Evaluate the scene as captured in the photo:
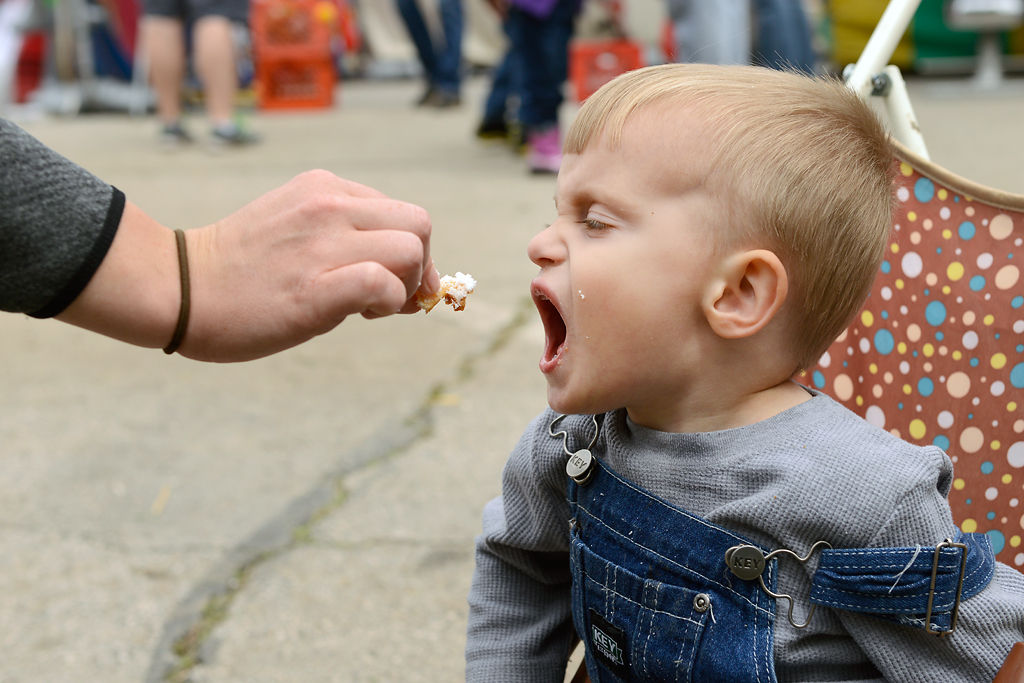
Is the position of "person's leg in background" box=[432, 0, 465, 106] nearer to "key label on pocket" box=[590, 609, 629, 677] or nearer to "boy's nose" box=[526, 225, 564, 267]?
"boy's nose" box=[526, 225, 564, 267]

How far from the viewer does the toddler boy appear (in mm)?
1154

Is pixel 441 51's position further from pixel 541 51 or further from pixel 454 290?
pixel 454 290

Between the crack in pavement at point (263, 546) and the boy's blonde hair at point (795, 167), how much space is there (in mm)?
1136

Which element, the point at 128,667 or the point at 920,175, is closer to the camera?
the point at 920,175

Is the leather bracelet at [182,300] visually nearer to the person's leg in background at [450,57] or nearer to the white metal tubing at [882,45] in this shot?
the white metal tubing at [882,45]

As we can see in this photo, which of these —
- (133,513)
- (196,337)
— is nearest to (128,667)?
(133,513)

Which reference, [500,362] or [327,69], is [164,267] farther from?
[327,69]

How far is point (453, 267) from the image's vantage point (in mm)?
3936

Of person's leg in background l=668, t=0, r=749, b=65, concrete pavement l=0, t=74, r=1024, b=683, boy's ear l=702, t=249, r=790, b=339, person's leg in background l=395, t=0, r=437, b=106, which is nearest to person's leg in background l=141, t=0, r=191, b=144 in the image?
person's leg in background l=395, t=0, r=437, b=106

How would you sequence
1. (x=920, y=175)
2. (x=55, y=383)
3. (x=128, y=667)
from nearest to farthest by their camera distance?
1. (x=920, y=175)
2. (x=128, y=667)
3. (x=55, y=383)

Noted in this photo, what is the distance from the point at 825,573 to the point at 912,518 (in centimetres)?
10

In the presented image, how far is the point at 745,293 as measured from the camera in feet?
4.08

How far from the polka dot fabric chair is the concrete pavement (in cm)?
82

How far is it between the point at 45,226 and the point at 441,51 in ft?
25.3
